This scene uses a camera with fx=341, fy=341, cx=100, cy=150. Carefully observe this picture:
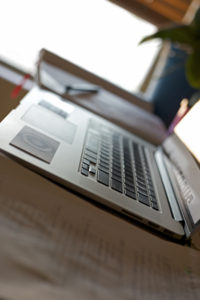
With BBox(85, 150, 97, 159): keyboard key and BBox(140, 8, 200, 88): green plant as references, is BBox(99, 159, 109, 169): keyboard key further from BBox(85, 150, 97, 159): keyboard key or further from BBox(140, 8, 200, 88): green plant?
BBox(140, 8, 200, 88): green plant

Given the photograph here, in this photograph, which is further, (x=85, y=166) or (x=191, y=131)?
(x=191, y=131)

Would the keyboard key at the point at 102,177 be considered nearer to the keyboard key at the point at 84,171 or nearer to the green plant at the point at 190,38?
the keyboard key at the point at 84,171

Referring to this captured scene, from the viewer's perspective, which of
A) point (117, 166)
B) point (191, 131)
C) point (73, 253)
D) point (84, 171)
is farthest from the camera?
point (191, 131)

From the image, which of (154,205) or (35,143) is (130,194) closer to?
(154,205)

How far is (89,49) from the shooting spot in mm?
2150

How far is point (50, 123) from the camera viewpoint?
0.92m

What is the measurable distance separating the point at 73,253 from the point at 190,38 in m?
0.40

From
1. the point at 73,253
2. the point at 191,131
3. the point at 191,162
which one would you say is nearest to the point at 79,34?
the point at 191,131

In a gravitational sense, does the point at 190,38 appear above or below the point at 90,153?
above

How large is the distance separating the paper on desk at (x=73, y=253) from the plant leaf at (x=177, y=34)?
333mm

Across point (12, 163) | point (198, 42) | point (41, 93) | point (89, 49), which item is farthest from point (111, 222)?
point (89, 49)

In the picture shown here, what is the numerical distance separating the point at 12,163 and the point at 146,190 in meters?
0.33

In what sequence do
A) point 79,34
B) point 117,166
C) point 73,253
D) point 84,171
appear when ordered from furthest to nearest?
point 79,34
point 117,166
point 84,171
point 73,253

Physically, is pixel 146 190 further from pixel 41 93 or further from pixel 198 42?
pixel 41 93
